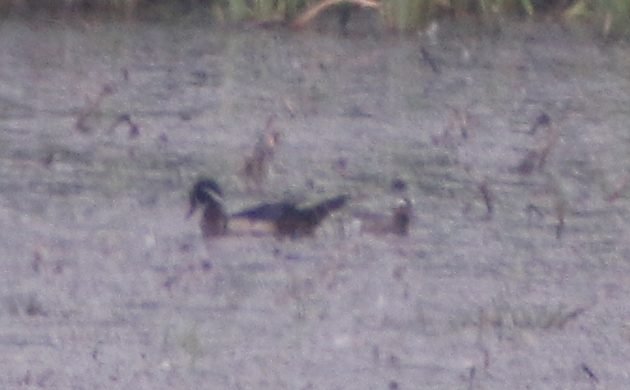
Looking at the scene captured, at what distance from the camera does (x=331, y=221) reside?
2.53 meters

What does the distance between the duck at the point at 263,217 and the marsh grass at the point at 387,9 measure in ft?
1.12

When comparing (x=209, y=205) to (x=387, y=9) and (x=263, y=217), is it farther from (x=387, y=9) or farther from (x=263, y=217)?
(x=387, y=9)

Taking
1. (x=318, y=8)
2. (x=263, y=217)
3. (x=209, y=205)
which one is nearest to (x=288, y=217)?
(x=263, y=217)

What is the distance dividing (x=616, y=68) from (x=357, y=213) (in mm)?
562

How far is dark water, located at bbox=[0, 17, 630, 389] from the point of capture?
250 centimetres

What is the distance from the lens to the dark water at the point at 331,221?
2498 mm

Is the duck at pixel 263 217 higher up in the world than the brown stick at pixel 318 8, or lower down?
lower down

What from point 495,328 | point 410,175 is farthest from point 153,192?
point 495,328

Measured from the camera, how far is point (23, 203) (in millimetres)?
2551

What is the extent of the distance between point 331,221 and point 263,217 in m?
0.13

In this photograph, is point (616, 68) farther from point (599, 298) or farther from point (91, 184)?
point (91, 184)

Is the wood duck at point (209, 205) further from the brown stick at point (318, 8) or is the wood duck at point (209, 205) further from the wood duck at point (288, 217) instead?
the brown stick at point (318, 8)

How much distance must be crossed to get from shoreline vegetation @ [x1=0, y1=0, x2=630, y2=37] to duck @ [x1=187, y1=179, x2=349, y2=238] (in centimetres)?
34

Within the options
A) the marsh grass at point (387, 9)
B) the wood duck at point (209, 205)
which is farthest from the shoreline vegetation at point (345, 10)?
the wood duck at point (209, 205)
